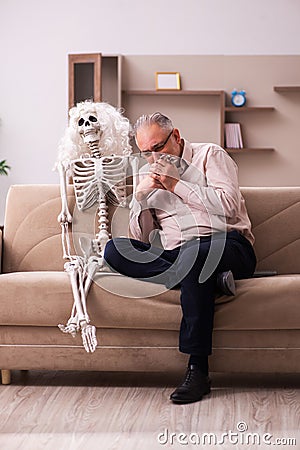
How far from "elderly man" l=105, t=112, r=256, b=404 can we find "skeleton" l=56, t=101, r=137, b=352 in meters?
0.21

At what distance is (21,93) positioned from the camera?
21.8ft

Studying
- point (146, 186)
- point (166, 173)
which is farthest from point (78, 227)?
point (166, 173)

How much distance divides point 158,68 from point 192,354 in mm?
4183

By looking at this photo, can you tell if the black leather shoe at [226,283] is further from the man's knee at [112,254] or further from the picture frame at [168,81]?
the picture frame at [168,81]

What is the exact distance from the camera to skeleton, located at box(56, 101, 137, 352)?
337 cm

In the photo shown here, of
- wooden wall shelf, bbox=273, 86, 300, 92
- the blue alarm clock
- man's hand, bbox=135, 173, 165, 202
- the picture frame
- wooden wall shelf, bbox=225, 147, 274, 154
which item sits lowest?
man's hand, bbox=135, 173, 165, 202

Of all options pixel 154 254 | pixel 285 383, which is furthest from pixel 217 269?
pixel 285 383

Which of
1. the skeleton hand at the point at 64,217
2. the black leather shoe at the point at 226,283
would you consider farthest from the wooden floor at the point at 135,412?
the skeleton hand at the point at 64,217

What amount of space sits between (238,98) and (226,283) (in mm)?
3929

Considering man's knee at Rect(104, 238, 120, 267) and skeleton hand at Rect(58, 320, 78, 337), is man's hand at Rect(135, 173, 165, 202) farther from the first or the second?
skeleton hand at Rect(58, 320, 78, 337)

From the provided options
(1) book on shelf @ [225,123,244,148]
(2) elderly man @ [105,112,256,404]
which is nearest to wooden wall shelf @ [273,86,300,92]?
(1) book on shelf @ [225,123,244,148]

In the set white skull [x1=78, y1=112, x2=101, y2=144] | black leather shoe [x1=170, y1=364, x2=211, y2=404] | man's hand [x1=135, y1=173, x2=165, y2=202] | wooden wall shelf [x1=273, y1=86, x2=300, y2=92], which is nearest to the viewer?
black leather shoe [x1=170, y1=364, x2=211, y2=404]

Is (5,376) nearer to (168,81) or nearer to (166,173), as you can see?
(166,173)

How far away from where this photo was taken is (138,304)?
9.43 ft
